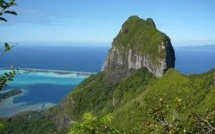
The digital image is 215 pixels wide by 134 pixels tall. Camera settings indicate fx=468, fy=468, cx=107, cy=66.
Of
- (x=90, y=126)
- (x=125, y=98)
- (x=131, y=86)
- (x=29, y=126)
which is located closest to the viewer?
(x=90, y=126)

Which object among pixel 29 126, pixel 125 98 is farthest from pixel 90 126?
pixel 29 126

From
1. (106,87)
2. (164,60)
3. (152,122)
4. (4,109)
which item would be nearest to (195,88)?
(164,60)

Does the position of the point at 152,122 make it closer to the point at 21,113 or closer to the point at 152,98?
the point at 152,98

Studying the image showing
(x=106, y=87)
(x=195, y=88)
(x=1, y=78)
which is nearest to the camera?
(x=1, y=78)

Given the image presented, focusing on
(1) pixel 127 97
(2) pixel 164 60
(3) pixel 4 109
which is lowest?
(3) pixel 4 109

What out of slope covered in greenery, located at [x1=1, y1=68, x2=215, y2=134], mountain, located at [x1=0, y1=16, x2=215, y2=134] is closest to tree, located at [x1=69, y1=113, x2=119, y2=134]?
slope covered in greenery, located at [x1=1, y1=68, x2=215, y2=134]

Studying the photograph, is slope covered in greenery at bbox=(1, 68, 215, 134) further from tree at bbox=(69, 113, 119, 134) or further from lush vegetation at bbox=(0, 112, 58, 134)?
tree at bbox=(69, 113, 119, 134)

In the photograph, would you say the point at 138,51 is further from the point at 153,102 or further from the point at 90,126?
the point at 90,126

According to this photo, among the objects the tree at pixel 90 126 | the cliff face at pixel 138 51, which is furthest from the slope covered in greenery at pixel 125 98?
the tree at pixel 90 126
